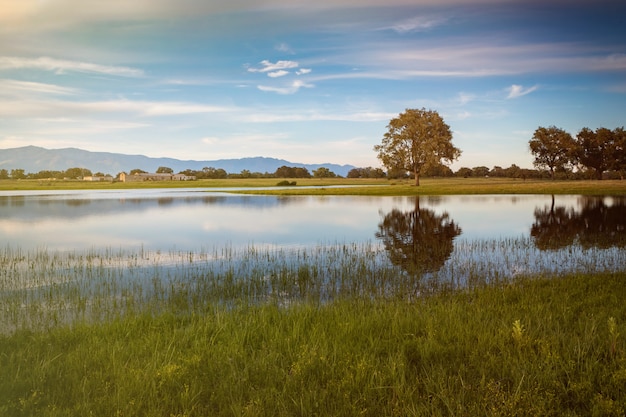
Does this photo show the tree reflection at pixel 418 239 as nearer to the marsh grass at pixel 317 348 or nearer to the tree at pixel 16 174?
the marsh grass at pixel 317 348

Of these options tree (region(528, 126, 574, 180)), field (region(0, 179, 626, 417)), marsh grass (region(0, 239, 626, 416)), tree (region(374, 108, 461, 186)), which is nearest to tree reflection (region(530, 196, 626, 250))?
field (region(0, 179, 626, 417))

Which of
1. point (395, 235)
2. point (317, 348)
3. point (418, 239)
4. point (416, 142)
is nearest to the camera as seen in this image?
point (317, 348)

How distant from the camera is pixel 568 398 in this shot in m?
6.49

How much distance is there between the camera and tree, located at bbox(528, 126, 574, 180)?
387 ft

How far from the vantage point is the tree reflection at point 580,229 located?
25672mm

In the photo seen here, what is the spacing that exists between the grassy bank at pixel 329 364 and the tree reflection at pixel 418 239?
869cm

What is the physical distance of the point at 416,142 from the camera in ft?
319

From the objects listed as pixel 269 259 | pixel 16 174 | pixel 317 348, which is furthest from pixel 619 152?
pixel 16 174

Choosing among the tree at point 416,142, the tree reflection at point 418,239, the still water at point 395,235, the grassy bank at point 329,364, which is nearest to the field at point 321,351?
the grassy bank at point 329,364

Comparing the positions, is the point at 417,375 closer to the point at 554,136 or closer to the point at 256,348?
the point at 256,348

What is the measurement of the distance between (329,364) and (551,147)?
13156 centimetres

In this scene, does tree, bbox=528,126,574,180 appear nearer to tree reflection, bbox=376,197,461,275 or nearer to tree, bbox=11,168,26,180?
tree reflection, bbox=376,197,461,275

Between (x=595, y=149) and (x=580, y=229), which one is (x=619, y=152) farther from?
(x=580, y=229)

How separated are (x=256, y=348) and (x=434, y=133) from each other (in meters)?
93.6
